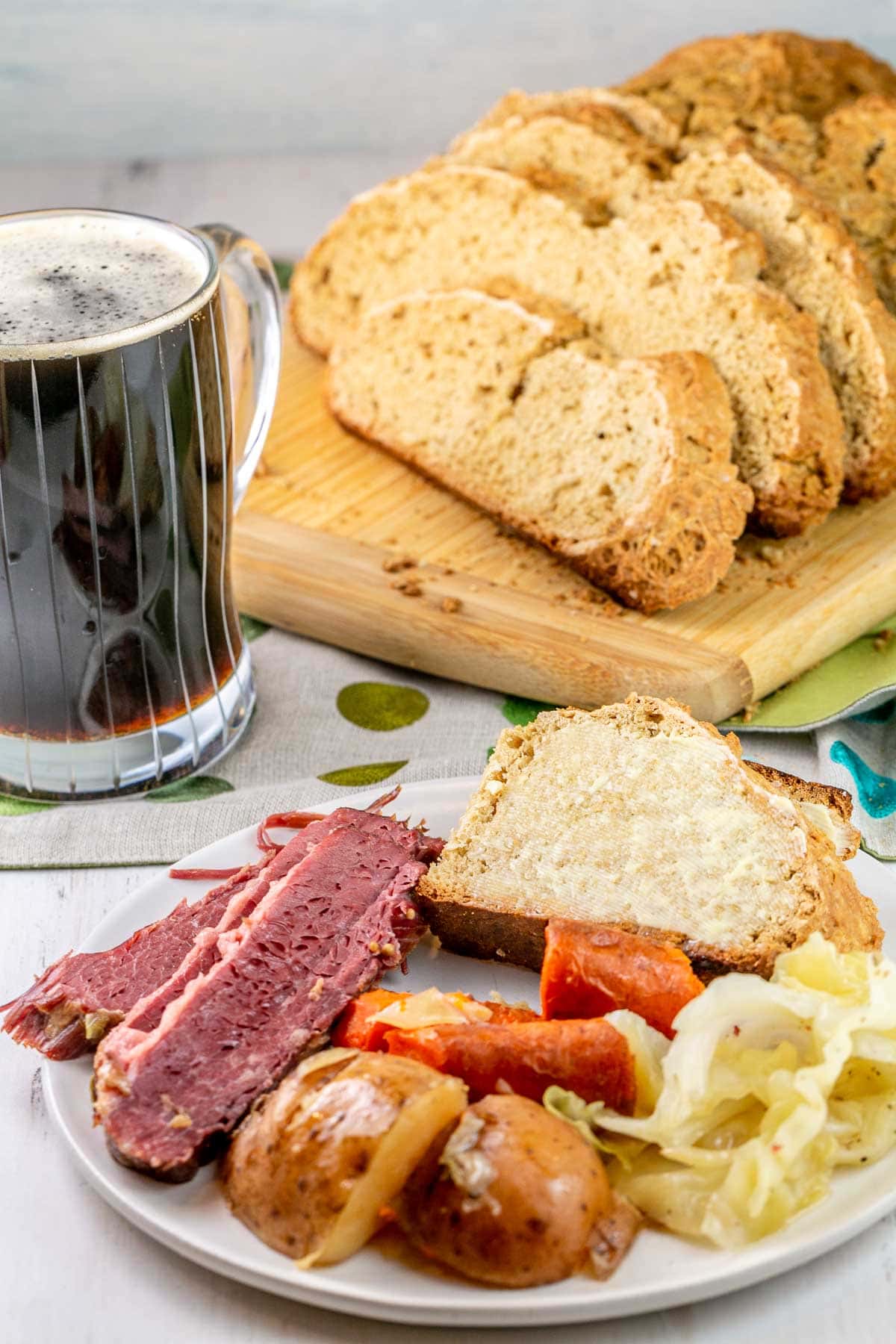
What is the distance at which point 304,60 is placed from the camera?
20.8 ft

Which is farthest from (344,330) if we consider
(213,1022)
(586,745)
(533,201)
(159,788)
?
(213,1022)

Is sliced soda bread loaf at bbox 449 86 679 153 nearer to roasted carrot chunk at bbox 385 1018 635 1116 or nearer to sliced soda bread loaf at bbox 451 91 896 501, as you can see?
sliced soda bread loaf at bbox 451 91 896 501

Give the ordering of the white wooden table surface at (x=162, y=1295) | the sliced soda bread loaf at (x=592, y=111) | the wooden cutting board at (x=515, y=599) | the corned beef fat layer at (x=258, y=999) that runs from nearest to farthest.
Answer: the white wooden table surface at (x=162, y=1295), the corned beef fat layer at (x=258, y=999), the wooden cutting board at (x=515, y=599), the sliced soda bread loaf at (x=592, y=111)

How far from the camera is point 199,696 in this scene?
339 centimetres

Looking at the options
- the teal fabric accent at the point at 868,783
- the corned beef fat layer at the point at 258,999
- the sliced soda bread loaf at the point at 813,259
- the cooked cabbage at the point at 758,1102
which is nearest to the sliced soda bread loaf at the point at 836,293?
the sliced soda bread loaf at the point at 813,259

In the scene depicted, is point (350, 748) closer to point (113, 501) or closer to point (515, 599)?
point (515, 599)

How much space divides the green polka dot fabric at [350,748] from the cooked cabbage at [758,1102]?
35.0 inches

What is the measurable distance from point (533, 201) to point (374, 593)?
124cm

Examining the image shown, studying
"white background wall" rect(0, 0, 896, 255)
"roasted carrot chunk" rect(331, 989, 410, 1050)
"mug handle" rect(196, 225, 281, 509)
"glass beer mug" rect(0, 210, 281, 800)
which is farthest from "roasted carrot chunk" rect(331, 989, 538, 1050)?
"white background wall" rect(0, 0, 896, 255)

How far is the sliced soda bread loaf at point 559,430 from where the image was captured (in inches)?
142

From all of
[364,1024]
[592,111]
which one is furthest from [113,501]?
[592,111]

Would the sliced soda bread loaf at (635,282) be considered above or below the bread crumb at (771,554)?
above

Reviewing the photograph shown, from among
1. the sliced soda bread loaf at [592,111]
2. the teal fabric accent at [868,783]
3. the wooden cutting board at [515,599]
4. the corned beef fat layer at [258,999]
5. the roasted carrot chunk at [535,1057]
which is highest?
the sliced soda bread loaf at [592,111]

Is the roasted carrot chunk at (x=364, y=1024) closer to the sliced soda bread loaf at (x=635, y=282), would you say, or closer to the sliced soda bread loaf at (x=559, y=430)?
the sliced soda bread loaf at (x=559, y=430)
